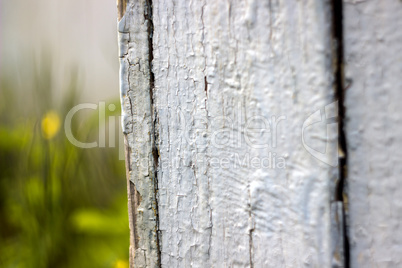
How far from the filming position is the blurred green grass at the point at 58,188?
5.50ft

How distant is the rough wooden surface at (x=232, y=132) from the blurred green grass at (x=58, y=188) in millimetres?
1015

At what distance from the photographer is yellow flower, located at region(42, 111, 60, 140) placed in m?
1.74

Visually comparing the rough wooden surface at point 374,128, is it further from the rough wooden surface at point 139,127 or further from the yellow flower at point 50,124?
the yellow flower at point 50,124

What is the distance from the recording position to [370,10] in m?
0.40

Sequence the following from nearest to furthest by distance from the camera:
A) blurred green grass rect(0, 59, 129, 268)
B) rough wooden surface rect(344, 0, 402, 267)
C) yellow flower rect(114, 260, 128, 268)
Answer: rough wooden surface rect(344, 0, 402, 267)
yellow flower rect(114, 260, 128, 268)
blurred green grass rect(0, 59, 129, 268)

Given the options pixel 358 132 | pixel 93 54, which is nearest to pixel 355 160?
pixel 358 132

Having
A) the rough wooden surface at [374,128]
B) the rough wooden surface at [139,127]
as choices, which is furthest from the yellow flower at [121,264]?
the rough wooden surface at [374,128]

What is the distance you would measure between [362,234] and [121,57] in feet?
1.31

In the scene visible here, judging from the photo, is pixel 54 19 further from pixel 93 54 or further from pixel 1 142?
pixel 1 142

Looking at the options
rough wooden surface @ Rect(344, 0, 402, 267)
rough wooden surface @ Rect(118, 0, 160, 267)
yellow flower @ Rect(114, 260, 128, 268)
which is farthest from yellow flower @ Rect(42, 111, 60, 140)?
rough wooden surface @ Rect(344, 0, 402, 267)

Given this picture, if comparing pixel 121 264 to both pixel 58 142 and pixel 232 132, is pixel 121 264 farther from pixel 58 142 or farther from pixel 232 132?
pixel 232 132

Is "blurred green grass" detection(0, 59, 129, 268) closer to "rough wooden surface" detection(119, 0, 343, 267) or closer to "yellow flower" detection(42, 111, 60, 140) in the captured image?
"yellow flower" detection(42, 111, 60, 140)

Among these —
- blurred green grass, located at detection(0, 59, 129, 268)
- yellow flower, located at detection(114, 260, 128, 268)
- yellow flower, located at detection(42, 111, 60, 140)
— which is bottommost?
yellow flower, located at detection(114, 260, 128, 268)

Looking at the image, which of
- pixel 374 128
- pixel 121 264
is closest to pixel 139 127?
pixel 374 128
